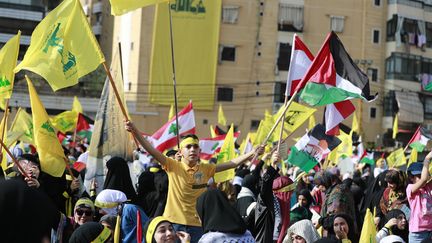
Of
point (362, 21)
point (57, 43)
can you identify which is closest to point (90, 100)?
point (362, 21)

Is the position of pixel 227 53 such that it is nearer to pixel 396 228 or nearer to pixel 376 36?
pixel 376 36

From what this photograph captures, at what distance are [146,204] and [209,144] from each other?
29.2 ft

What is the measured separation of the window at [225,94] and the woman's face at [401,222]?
120 ft

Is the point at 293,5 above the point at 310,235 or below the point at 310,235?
above

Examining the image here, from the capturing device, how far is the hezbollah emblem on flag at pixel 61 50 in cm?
884

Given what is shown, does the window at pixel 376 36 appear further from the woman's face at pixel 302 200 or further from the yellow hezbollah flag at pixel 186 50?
the woman's face at pixel 302 200

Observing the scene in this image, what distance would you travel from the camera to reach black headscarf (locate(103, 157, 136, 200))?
8.72 metres

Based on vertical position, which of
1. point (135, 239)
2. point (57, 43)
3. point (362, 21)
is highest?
point (362, 21)

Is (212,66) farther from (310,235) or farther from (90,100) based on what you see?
(310,235)

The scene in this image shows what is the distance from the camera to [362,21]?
4725 cm

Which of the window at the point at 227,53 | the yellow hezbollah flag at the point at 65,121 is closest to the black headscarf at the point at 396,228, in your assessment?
the yellow hezbollah flag at the point at 65,121

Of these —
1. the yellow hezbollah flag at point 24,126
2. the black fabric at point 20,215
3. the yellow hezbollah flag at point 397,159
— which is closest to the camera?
the black fabric at point 20,215

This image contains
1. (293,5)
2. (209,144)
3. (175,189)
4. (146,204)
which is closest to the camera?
(175,189)

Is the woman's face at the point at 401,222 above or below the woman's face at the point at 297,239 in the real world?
below
